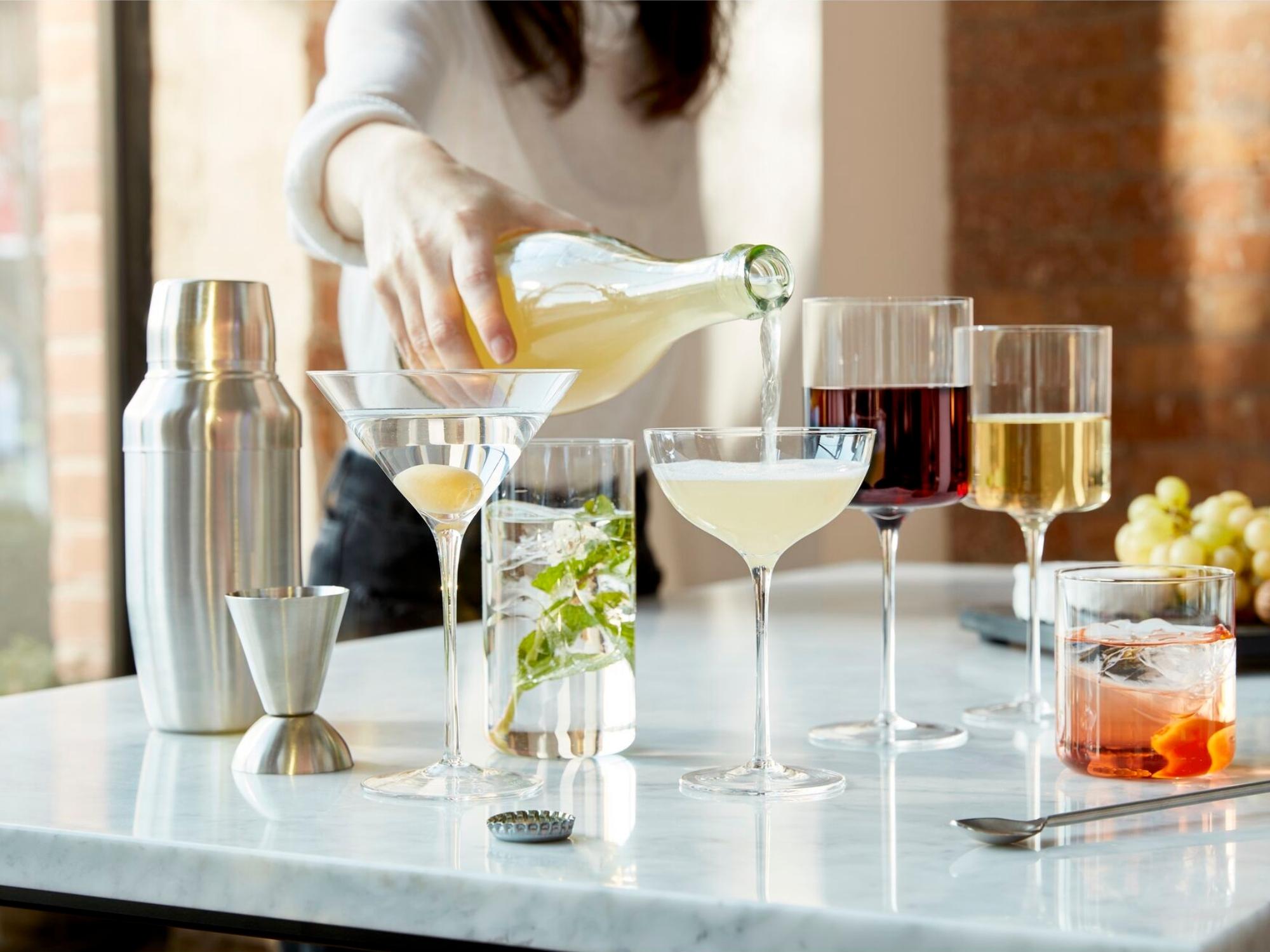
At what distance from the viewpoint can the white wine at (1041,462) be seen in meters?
1.18

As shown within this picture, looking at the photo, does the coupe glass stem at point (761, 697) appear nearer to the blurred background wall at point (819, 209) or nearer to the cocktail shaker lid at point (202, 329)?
the cocktail shaker lid at point (202, 329)

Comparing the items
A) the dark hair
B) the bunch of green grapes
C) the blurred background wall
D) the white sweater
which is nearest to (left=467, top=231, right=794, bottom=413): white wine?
the bunch of green grapes

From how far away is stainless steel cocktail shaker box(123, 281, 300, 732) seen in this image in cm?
106

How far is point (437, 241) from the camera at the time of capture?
3.88 ft

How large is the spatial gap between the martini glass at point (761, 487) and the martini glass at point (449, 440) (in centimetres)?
8

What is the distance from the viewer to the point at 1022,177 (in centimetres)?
356

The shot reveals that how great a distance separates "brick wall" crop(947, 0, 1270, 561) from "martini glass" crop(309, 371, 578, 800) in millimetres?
2719

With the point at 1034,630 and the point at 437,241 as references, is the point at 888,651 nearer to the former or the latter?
the point at 1034,630

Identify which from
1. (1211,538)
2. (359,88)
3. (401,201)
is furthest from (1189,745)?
(359,88)

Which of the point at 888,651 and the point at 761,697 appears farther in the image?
the point at 888,651

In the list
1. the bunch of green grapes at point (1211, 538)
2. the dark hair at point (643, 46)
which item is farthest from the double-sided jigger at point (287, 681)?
the dark hair at point (643, 46)

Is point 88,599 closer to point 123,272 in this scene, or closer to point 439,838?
point 123,272

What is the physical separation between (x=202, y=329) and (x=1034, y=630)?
62 centimetres

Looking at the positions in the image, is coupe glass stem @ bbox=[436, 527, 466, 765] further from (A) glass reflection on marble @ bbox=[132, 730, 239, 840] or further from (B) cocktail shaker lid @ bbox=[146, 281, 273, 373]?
(B) cocktail shaker lid @ bbox=[146, 281, 273, 373]
